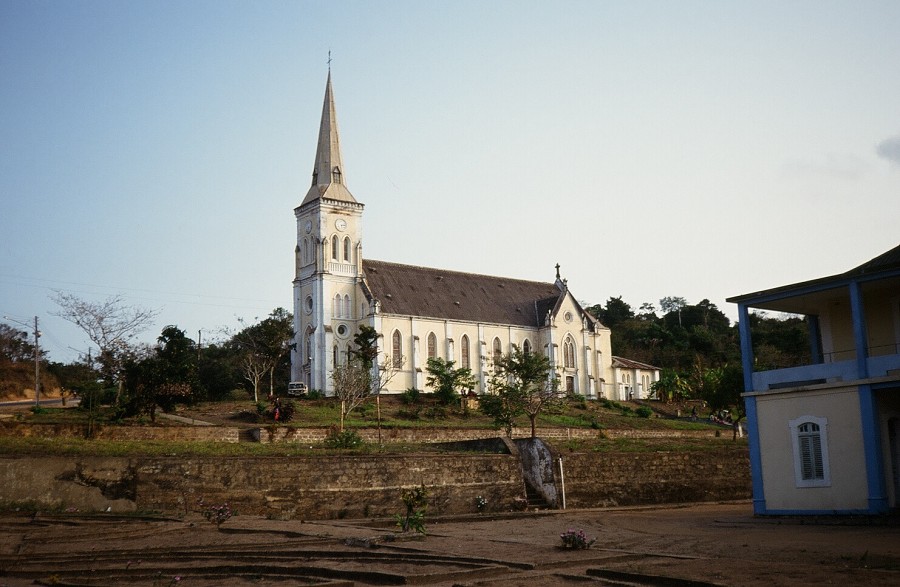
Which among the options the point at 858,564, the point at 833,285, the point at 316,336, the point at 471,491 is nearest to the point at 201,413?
the point at 316,336

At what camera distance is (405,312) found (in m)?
56.4

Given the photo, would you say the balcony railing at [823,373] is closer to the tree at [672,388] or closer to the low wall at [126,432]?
the low wall at [126,432]

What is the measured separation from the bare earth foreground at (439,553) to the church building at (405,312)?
33.2 meters

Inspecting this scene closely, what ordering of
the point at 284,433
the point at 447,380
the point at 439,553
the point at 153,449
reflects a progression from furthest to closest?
the point at 447,380 → the point at 284,433 → the point at 153,449 → the point at 439,553

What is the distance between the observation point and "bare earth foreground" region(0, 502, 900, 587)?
11.7m

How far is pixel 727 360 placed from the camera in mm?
75000

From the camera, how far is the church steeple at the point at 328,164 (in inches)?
2288

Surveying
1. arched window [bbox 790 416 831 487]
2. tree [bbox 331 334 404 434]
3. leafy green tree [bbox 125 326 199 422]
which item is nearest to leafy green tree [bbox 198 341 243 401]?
tree [bbox 331 334 404 434]

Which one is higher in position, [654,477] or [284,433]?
[284,433]

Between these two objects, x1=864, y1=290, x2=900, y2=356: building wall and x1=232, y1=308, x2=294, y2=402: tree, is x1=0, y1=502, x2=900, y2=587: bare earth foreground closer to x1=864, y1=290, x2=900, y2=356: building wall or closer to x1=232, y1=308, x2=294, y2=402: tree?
x1=864, y1=290, x2=900, y2=356: building wall

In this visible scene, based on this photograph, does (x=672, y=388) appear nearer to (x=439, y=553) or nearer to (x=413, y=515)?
(x=413, y=515)

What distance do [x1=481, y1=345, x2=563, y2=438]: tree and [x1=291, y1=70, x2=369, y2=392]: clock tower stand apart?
49.0ft

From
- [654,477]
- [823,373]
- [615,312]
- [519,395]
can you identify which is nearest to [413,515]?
[823,373]

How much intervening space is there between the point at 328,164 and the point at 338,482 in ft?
126
